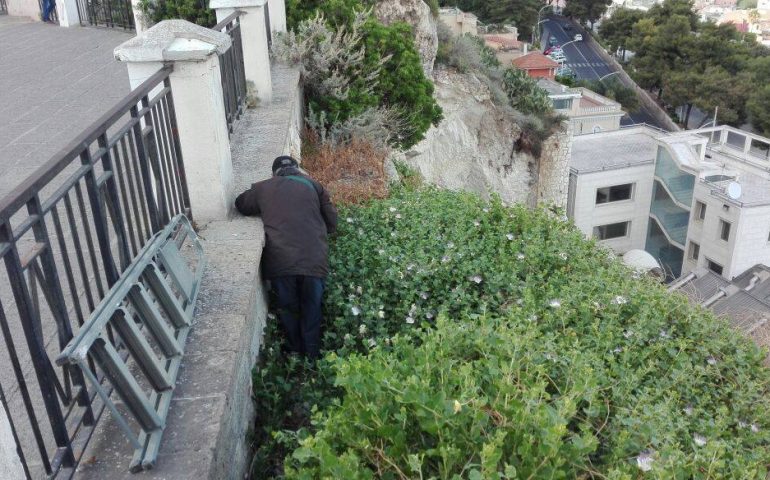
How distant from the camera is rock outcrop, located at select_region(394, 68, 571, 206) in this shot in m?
15.8

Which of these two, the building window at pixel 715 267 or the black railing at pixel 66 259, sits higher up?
the black railing at pixel 66 259

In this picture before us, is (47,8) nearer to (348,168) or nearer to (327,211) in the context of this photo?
(348,168)


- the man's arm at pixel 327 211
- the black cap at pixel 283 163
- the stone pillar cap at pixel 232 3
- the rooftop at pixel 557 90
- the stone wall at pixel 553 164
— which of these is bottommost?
the rooftop at pixel 557 90

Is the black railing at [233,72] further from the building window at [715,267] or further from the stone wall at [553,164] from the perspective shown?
the building window at [715,267]

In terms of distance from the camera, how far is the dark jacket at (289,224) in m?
4.61

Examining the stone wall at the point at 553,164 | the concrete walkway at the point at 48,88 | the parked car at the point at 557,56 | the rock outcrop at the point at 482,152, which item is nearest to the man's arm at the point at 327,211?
the concrete walkway at the point at 48,88

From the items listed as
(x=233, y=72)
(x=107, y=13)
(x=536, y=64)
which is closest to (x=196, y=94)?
(x=233, y=72)

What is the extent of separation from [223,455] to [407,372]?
0.84 meters

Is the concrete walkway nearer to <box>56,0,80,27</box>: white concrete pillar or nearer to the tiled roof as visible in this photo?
<box>56,0,80,27</box>: white concrete pillar

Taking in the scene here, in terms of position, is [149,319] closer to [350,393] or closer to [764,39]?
[350,393]

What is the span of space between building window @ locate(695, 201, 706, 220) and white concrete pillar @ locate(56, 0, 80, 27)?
18042mm

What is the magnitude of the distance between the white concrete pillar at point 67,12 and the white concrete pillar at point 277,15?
7329 mm

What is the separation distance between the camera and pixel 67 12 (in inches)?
588

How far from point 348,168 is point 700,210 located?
17605 mm
